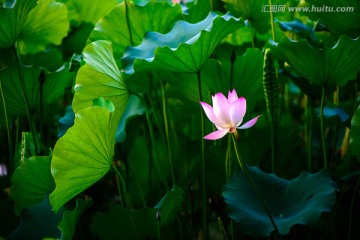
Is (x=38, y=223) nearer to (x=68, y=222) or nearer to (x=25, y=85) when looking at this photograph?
(x=68, y=222)

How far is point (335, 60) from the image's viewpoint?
1008 mm

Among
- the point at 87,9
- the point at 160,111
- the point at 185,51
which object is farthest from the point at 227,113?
the point at 87,9

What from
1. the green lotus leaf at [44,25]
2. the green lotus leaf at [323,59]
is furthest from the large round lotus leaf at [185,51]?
the green lotus leaf at [44,25]

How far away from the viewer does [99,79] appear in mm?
979

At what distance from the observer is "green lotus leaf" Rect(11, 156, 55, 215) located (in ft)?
3.18

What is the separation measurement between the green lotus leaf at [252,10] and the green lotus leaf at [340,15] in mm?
114

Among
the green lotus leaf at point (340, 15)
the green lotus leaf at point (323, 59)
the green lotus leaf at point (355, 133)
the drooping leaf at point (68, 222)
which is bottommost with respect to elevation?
the drooping leaf at point (68, 222)

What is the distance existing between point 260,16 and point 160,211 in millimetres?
571

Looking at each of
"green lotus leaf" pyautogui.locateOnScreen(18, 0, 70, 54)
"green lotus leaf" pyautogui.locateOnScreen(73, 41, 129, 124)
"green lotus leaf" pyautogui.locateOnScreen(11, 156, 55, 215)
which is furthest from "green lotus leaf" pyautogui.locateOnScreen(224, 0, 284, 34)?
"green lotus leaf" pyautogui.locateOnScreen(11, 156, 55, 215)

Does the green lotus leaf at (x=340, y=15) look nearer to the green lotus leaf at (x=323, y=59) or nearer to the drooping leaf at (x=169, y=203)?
the green lotus leaf at (x=323, y=59)

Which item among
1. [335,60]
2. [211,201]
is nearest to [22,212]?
[211,201]

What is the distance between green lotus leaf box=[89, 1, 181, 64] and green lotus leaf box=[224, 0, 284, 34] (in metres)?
0.14

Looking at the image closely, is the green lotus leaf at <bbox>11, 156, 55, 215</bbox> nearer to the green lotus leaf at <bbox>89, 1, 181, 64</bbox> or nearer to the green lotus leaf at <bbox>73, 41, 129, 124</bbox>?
the green lotus leaf at <bbox>73, 41, 129, 124</bbox>

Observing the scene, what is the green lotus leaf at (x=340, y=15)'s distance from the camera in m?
1.06
